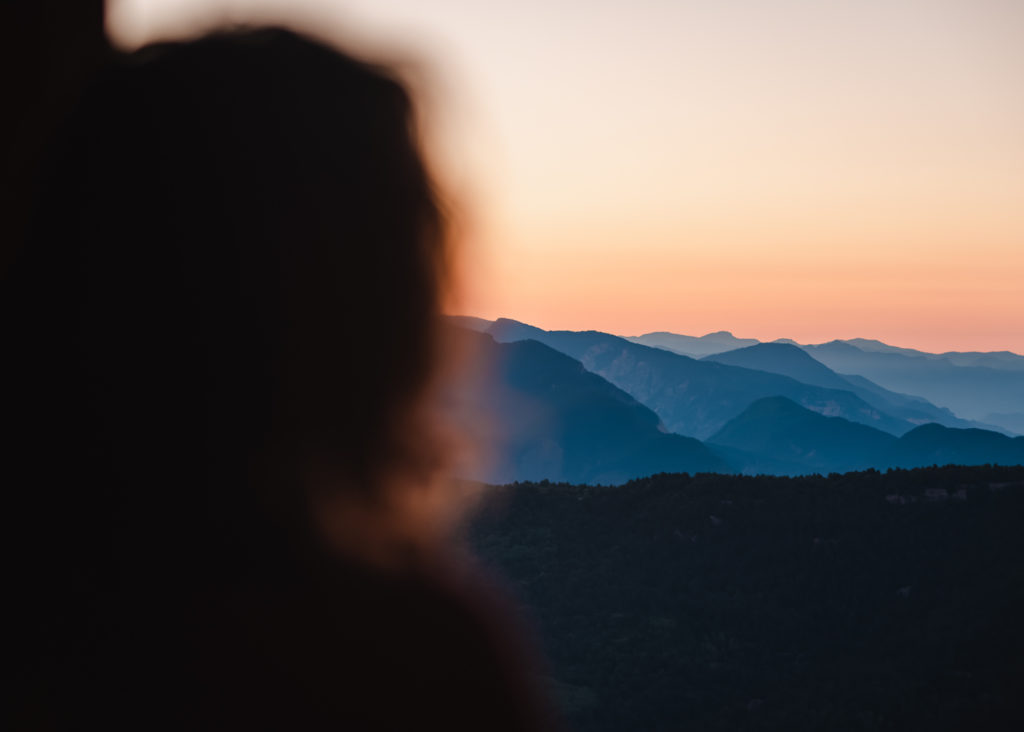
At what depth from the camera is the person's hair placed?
8.88 ft

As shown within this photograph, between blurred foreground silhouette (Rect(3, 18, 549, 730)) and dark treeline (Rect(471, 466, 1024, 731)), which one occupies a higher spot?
blurred foreground silhouette (Rect(3, 18, 549, 730))

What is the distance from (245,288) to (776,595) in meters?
91.3

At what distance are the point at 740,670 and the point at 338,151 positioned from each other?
7797cm

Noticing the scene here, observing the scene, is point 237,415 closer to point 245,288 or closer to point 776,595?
point 245,288

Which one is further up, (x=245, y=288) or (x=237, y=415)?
(x=245, y=288)

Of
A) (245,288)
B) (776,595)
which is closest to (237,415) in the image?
(245,288)

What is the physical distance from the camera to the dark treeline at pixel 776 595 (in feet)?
224

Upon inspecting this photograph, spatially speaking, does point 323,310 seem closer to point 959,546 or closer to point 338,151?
point 338,151

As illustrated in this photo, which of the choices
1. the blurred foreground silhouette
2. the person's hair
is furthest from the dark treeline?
the person's hair

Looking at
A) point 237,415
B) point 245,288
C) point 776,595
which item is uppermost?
point 245,288

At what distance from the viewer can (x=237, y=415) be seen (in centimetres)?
284

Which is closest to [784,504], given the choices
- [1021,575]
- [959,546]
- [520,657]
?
[959,546]

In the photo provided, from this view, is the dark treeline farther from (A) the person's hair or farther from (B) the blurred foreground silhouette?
(A) the person's hair

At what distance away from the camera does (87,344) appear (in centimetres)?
269
